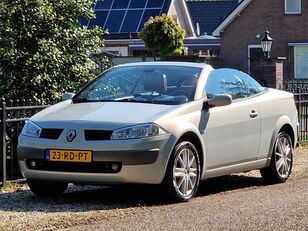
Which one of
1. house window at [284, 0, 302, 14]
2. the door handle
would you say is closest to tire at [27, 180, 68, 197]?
the door handle

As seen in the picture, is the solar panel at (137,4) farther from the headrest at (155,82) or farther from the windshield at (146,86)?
the headrest at (155,82)

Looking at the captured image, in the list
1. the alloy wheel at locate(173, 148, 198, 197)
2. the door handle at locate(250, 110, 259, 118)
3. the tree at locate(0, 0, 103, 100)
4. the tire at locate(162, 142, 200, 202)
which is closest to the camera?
the tire at locate(162, 142, 200, 202)

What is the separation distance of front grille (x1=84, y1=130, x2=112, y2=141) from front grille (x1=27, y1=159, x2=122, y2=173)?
266 mm

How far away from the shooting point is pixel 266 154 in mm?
10633

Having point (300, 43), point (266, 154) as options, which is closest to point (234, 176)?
A: point (266, 154)

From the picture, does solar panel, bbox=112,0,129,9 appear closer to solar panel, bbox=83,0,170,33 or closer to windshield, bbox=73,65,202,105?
solar panel, bbox=83,0,170,33

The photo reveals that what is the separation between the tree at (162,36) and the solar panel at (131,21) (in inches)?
394

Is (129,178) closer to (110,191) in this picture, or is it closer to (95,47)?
(110,191)

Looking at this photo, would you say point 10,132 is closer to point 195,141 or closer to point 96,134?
point 96,134

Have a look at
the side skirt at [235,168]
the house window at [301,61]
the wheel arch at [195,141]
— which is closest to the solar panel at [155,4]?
the house window at [301,61]

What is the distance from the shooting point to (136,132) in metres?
8.59

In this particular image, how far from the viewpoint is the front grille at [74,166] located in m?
8.63

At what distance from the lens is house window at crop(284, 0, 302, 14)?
142 feet

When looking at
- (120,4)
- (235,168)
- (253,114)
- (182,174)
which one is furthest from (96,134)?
(120,4)
